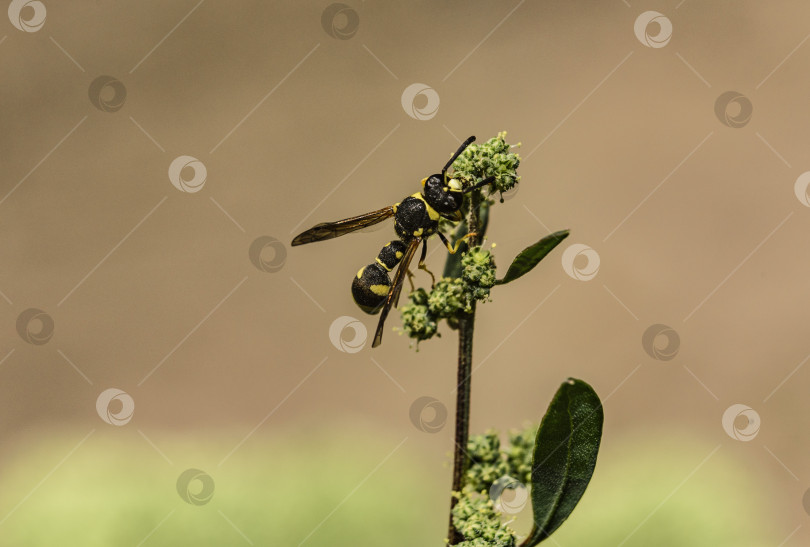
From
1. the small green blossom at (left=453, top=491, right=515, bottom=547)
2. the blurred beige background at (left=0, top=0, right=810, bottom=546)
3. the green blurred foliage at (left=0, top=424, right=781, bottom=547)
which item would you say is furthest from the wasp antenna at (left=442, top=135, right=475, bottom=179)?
the blurred beige background at (left=0, top=0, right=810, bottom=546)

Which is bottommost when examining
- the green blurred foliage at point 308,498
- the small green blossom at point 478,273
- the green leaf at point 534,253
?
the green blurred foliage at point 308,498

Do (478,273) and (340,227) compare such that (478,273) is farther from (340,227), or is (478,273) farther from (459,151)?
(340,227)

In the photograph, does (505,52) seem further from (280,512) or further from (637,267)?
(280,512)

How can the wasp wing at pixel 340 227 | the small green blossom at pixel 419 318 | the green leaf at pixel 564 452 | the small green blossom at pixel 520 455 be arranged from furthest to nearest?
the wasp wing at pixel 340 227 < the small green blossom at pixel 520 455 < the small green blossom at pixel 419 318 < the green leaf at pixel 564 452

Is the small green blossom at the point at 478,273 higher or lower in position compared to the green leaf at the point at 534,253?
→ lower

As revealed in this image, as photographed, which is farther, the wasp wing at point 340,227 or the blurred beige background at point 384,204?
the blurred beige background at point 384,204

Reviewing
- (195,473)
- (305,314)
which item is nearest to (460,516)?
(195,473)

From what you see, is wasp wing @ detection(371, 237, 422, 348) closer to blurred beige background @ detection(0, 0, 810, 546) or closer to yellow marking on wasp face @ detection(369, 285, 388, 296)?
yellow marking on wasp face @ detection(369, 285, 388, 296)

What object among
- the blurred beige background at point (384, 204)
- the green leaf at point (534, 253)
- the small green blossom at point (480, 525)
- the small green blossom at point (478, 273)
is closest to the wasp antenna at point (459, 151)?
the small green blossom at point (478, 273)

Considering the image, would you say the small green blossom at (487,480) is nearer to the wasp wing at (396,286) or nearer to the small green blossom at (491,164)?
the wasp wing at (396,286)
